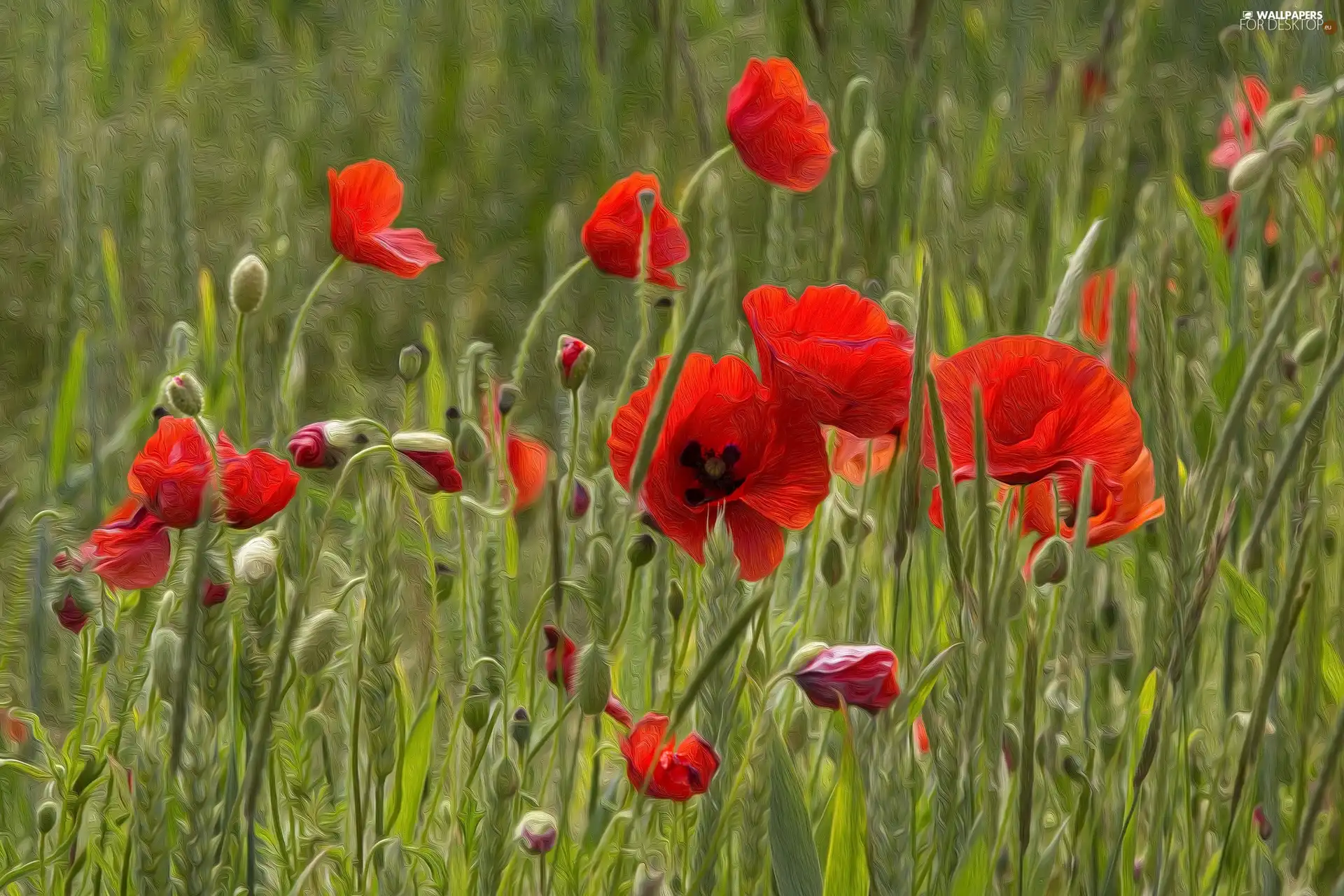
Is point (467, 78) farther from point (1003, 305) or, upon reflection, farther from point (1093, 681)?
point (1093, 681)

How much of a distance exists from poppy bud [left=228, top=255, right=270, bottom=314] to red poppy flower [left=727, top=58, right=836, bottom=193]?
0.31m

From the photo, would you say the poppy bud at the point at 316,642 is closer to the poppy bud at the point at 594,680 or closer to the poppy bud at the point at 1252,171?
the poppy bud at the point at 594,680

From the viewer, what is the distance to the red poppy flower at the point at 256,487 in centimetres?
56

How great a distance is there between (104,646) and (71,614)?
2 centimetres

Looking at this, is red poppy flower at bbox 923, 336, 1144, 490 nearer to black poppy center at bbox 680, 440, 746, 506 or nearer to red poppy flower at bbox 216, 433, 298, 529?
black poppy center at bbox 680, 440, 746, 506

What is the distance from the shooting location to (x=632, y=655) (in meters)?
0.92

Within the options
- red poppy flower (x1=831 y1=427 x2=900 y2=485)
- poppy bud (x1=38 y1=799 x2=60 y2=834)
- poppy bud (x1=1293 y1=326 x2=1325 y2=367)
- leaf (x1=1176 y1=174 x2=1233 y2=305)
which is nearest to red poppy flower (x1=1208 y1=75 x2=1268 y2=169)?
leaf (x1=1176 y1=174 x2=1233 y2=305)

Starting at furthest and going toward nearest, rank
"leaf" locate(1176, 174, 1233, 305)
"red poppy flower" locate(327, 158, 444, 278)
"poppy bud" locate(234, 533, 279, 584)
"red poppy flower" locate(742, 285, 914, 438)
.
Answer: "leaf" locate(1176, 174, 1233, 305), "red poppy flower" locate(327, 158, 444, 278), "red poppy flower" locate(742, 285, 914, 438), "poppy bud" locate(234, 533, 279, 584)

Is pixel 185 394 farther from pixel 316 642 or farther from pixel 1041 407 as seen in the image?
pixel 1041 407

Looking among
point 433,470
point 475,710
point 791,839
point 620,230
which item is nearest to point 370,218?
point 620,230

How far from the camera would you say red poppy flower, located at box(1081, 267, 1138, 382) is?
3.28ft

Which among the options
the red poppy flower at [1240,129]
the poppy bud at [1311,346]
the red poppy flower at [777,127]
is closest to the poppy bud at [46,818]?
the red poppy flower at [777,127]

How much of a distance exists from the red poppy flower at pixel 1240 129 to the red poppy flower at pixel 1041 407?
0.49 metres

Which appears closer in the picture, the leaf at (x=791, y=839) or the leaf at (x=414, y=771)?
the leaf at (x=791, y=839)
